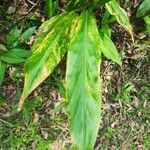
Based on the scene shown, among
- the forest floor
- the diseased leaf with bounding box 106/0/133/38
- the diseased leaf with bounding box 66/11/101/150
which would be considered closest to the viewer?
the diseased leaf with bounding box 66/11/101/150

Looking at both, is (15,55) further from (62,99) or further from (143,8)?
(143,8)

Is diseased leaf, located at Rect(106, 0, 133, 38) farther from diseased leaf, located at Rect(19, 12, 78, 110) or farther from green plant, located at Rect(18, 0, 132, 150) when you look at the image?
diseased leaf, located at Rect(19, 12, 78, 110)

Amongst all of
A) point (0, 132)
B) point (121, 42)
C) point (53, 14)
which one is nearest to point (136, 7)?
point (121, 42)

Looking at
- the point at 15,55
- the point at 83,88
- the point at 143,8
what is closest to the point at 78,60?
the point at 83,88

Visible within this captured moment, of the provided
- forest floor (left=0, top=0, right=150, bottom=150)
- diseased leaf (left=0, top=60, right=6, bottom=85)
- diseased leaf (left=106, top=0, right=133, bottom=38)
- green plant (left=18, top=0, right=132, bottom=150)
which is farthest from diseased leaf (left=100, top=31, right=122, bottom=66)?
diseased leaf (left=0, top=60, right=6, bottom=85)

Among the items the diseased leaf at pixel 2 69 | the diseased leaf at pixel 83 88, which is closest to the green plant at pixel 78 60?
the diseased leaf at pixel 83 88

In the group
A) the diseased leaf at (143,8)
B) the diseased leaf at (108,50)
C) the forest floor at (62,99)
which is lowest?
the forest floor at (62,99)

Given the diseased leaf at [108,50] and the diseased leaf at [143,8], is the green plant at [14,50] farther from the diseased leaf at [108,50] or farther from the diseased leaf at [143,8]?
the diseased leaf at [143,8]
